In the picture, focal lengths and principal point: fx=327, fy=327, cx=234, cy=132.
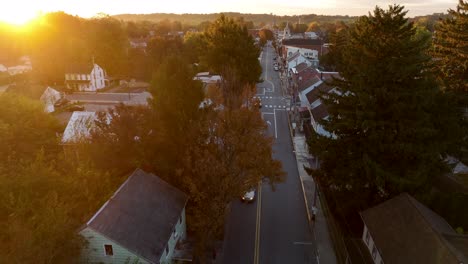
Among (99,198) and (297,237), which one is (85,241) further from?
(297,237)

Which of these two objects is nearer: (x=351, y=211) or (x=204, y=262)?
(x=204, y=262)

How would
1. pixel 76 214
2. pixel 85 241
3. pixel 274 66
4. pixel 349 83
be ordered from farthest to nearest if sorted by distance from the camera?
pixel 274 66
pixel 349 83
pixel 76 214
pixel 85 241

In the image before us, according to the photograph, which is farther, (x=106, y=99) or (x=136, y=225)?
(x=106, y=99)

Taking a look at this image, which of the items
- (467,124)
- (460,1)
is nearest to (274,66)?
(460,1)

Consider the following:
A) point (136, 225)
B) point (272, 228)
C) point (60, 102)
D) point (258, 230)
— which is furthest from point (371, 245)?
point (60, 102)

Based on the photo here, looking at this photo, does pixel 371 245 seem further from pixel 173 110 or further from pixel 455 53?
pixel 455 53

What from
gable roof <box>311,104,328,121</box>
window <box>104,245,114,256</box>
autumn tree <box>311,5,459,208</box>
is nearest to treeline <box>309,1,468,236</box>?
autumn tree <box>311,5,459,208</box>

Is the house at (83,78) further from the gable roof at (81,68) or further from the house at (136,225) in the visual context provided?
the house at (136,225)
